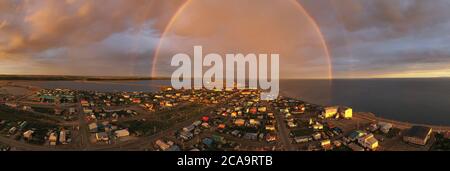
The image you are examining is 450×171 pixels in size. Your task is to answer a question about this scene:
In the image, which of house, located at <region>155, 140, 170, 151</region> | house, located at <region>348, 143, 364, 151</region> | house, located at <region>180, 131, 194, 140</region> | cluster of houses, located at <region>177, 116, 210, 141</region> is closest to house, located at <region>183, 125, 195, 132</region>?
cluster of houses, located at <region>177, 116, 210, 141</region>

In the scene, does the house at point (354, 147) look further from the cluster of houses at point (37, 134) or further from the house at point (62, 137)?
the house at point (62, 137)

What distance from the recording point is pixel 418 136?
11.7m

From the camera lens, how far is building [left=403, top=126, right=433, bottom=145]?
11466mm

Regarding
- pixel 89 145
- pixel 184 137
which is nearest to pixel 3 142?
pixel 89 145

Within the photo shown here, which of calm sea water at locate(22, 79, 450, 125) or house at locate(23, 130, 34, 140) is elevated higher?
house at locate(23, 130, 34, 140)

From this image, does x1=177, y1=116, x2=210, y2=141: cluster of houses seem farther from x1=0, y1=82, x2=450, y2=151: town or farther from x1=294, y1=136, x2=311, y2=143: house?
x1=294, y1=136, x2=311, y2=143: house

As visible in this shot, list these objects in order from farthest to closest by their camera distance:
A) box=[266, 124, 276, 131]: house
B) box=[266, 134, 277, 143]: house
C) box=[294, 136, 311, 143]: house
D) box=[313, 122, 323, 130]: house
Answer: box=[313, 122, 323, 130]: house
box=[266, 124, 276, 131]: house
box=[266, 134, 277, 143]: house
box=[294, 136, 311, 143]: house

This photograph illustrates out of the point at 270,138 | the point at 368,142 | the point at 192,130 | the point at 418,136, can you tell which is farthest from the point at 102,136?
the point at 418,136

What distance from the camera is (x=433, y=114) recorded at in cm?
2506

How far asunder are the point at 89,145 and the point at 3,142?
4.39 m

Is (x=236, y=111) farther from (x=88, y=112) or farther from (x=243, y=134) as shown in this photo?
(x=88, y=112)

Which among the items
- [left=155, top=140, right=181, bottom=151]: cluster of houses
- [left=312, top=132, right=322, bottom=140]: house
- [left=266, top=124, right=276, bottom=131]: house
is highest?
[left=266, top=124, right=276, bottom=131]: house

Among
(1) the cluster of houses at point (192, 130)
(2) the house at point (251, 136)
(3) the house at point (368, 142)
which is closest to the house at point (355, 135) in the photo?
(3) the house at point (368, 142)

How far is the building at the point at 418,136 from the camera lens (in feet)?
37.6
